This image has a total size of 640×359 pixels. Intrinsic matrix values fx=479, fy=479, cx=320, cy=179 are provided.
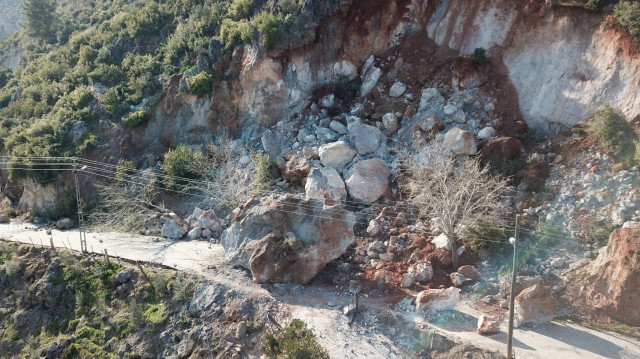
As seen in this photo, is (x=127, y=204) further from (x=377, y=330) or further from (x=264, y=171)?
(x=377, y=330)

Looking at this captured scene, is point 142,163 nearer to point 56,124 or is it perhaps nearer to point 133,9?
point 56,124

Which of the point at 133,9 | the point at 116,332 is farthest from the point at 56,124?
the point at 116,332

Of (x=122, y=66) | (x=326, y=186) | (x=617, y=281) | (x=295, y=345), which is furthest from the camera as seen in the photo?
(x=122, y=66)

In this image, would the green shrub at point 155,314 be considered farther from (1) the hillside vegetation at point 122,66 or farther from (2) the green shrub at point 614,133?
(2) the green shrub at point 614,133

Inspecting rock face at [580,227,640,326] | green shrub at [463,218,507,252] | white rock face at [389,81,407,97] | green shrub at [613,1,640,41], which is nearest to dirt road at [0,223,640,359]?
rock face at [580,227,640,326]

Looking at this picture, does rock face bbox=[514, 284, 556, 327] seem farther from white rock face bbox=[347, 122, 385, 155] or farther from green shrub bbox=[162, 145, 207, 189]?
green shrub bbox=[162, 145, 207, 189]

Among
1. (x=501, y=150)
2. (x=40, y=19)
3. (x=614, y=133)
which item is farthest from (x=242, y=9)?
(x=40, y=19)
